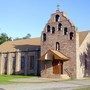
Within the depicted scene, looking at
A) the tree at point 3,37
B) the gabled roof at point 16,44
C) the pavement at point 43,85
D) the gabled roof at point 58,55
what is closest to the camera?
the pavement at point 43,85

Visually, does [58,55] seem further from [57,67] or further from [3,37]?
[3,37]

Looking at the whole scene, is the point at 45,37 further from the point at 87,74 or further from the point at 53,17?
the point at 87,74

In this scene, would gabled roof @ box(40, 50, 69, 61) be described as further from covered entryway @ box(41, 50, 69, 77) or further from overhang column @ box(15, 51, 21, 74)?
overhang column @ box(15, 51, 21, 74)

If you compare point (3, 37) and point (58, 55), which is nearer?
point (58, 55)

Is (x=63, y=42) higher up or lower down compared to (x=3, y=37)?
lower down

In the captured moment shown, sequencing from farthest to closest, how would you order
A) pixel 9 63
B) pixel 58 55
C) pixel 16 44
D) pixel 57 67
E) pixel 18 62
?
pixel 16 44
pixel 9 63
pixel 18 62
pixel 57 67
pixel 58 55

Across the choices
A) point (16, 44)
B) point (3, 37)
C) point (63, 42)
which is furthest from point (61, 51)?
point (3, 37)

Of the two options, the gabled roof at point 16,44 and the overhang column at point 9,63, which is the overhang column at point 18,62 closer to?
the gabled roof at point 16,44

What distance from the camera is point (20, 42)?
63969mm

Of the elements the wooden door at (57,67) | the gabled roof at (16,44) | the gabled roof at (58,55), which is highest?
the gabled roof at (16,44)

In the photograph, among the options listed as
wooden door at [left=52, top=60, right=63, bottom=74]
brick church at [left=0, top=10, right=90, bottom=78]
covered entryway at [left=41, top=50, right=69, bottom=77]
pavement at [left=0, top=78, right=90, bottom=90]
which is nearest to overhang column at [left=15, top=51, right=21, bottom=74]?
brick church at [left=0, top=10, right=90, bottom=78]

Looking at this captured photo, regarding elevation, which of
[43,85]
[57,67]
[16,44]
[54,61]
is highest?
[16,44]

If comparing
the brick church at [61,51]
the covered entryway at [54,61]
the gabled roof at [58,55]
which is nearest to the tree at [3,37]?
the brick church at [61,51]

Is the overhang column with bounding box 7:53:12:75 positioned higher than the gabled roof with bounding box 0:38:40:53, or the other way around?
the gabled roof with bounding box 0:38:40:53
